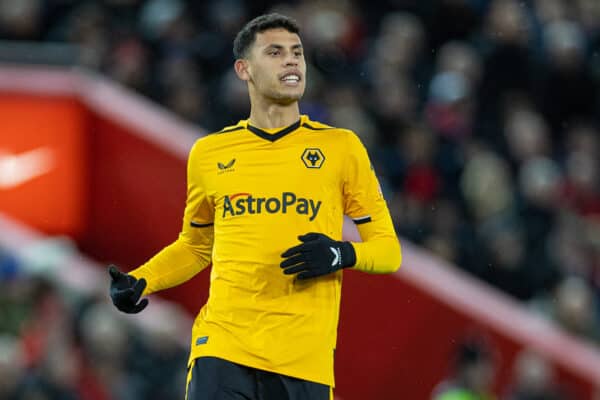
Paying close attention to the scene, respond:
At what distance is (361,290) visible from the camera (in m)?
10.9

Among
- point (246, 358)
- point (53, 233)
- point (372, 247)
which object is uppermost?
point (372, 247)

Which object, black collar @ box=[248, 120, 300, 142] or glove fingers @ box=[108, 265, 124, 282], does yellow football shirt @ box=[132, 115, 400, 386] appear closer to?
black collar @ box=[248, 120, 300, 142]

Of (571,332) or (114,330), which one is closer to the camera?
(114,330)

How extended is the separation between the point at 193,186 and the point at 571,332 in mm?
6154

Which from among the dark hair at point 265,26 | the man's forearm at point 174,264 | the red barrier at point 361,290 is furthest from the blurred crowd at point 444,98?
the dark hair at point 265,26

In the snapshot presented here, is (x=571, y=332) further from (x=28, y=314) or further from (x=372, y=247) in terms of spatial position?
(x=372, y=247)

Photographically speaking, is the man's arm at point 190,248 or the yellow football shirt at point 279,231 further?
the man's arm at point 190,248

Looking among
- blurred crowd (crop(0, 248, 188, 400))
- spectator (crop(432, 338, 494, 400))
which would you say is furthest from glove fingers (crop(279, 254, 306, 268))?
blurred crowd (crop(0, 248, 188, 400))

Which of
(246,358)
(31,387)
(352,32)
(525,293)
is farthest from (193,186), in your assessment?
(352,32)

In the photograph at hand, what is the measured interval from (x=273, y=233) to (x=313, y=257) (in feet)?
1.12

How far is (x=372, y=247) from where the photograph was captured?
229 inches

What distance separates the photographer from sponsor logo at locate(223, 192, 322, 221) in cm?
585

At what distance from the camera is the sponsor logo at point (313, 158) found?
5.91 metres

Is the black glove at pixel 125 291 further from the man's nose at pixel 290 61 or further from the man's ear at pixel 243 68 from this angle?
the man's nose at pixel 290 61
